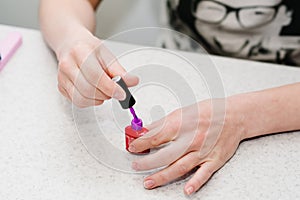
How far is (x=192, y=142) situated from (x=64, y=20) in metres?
0.38

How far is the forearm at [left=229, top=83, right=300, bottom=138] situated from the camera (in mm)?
731

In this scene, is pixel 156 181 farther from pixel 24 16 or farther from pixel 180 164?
pixel 24 16

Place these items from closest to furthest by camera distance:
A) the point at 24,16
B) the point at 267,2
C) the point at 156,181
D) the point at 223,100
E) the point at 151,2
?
the point at 156,181 → the point at 223,100 → the point at 267,2 → the point at 151,2 → the point at 24,16

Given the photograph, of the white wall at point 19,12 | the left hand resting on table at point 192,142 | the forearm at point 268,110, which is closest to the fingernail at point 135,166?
the left hand resting on table at point 192,142

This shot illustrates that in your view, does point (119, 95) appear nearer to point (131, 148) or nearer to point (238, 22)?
point (131, 148)

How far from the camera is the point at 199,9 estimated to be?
3.41ft

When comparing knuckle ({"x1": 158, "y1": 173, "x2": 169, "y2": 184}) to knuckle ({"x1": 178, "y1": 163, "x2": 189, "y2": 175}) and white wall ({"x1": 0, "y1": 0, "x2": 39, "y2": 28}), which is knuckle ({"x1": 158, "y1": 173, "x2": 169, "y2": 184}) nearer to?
knuckle ({"x1": 178, "y1": 163, "x2": 189, "y2": 175})

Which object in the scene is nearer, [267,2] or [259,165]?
[259,165]

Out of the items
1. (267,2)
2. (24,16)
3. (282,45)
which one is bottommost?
(24,16)

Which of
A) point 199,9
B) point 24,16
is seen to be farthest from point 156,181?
point 24,16

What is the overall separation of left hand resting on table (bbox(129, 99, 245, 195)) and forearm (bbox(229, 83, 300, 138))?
0.01 metres

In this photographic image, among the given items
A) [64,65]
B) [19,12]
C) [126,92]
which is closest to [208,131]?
[126,92]

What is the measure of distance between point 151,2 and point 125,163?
0.83 m

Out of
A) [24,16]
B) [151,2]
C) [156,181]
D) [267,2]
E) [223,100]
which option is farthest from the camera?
[24,16]
